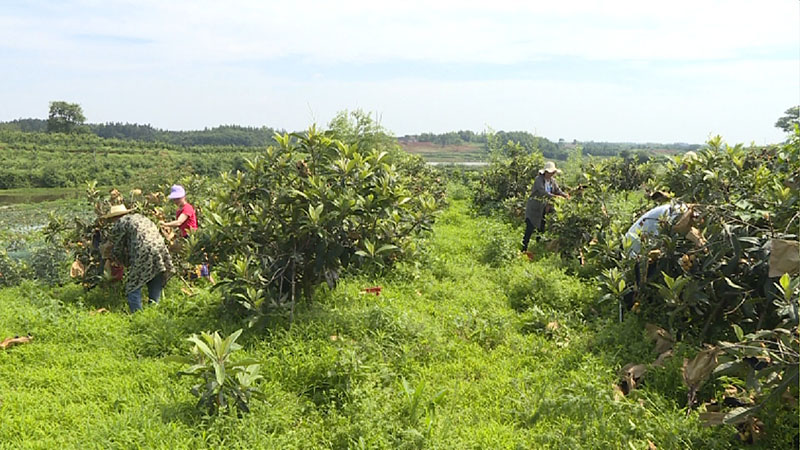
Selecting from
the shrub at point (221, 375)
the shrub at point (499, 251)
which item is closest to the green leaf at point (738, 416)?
the shrub at point (221, 375)

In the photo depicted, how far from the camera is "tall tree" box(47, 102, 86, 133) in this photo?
6162cm

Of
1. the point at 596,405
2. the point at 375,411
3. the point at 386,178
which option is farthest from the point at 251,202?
the point at 596,405

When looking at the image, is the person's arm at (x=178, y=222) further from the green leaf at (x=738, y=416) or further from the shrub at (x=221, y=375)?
the green leaf at (x=738, y=416)

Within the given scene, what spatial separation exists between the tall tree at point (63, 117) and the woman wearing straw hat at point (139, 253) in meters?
71.5

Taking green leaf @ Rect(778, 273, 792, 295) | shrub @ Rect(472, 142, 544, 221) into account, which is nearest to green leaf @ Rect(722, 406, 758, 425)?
green leaf @ Rect(778, 273, 792, 295)

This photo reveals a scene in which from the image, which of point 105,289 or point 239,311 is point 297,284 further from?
point 105,289

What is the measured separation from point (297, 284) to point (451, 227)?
574cm

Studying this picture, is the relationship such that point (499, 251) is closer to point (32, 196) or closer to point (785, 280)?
point (785, 280)

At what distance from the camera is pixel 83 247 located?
5480 mm

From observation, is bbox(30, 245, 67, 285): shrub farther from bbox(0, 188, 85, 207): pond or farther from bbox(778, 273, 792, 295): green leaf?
bbox(0, 188, 85, 207): pond

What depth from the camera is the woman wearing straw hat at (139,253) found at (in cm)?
477

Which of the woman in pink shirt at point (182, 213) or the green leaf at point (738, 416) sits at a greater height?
the woman in pink shirt at point (182, 213)

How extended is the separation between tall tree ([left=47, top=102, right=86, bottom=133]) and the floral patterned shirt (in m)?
71.6

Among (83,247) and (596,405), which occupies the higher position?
(83,247)
